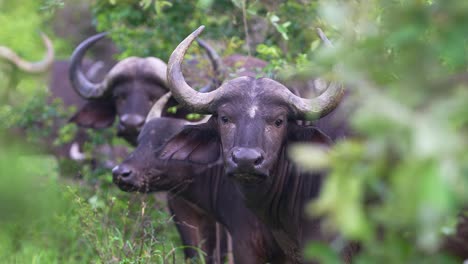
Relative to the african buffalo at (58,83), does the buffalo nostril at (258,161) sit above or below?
above

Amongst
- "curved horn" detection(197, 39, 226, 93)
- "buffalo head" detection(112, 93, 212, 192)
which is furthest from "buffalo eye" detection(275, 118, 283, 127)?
"curved horn" detection(197, 39, 226, 93)

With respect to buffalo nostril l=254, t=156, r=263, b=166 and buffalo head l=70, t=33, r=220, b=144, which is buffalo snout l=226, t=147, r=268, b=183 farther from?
buffalo head l=70, t=33, r=220, b=144

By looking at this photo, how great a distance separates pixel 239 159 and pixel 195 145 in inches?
42.0

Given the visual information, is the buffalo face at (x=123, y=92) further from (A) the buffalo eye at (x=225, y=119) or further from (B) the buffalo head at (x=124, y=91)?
(A) the buffalo eye at (x=225, y=119)

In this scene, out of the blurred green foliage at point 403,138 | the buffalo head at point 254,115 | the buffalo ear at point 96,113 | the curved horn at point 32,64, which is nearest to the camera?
the blurred green foliage at point 403,138

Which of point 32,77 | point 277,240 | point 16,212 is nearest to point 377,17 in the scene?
point 277,240

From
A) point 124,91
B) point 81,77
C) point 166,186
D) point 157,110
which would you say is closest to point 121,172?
point 166,186

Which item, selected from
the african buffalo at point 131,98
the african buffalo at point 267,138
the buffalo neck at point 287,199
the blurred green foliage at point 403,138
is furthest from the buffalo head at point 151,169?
the blurred green foliage at point 403,138

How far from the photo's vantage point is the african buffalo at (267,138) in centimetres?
477

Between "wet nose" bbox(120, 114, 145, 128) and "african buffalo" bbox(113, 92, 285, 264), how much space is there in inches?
39.7

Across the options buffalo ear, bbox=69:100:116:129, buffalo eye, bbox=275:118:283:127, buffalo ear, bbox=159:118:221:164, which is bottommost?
buffalo ear, bbox=69:100:116:129

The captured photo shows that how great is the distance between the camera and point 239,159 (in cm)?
461

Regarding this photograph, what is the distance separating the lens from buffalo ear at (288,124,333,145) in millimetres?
4971

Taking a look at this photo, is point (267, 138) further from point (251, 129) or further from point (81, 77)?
point (81, 77)
